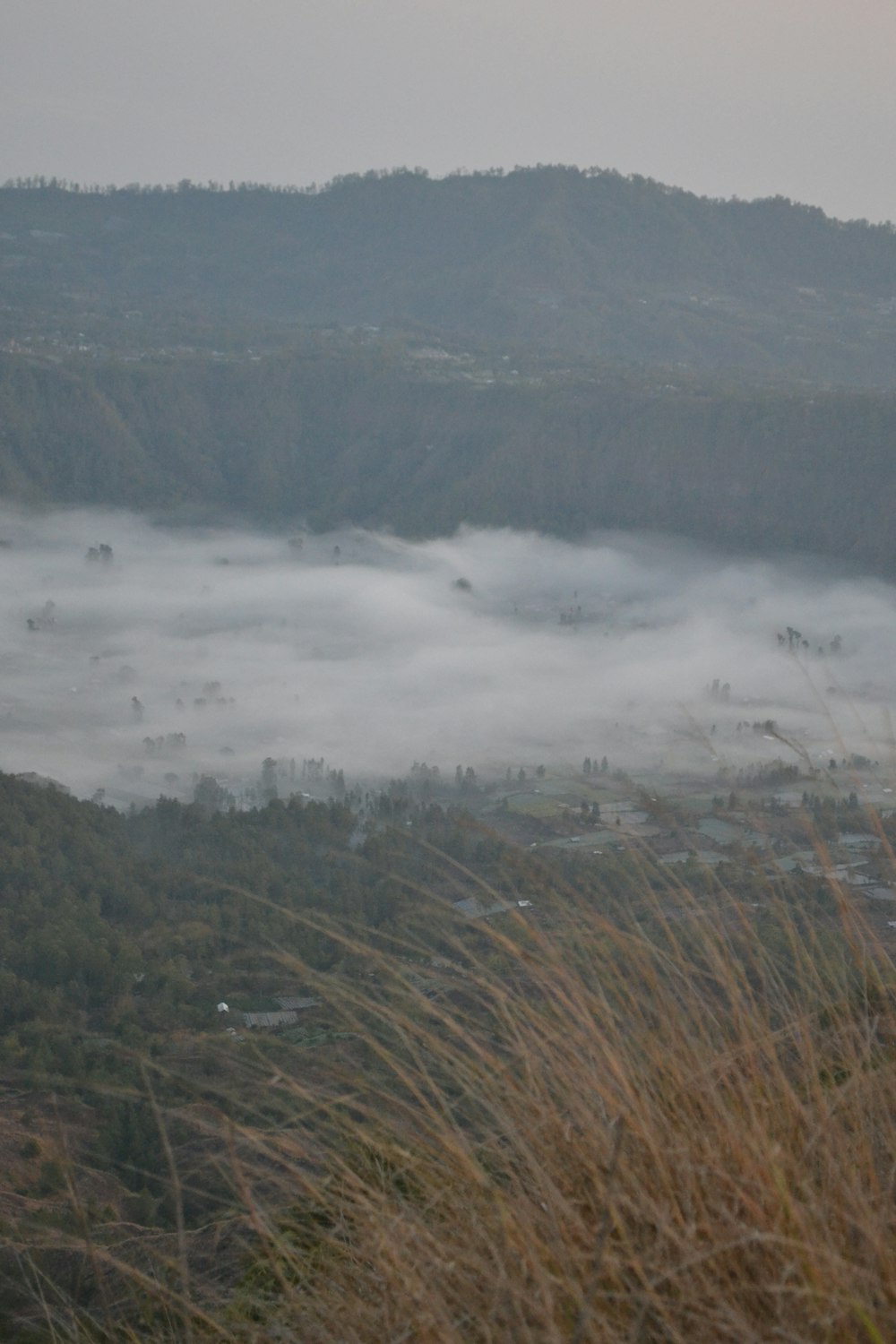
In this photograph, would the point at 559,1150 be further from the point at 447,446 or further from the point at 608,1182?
the point at 447,446

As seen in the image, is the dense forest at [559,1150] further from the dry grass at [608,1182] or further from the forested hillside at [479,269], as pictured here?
the forested hillside at [479,269]

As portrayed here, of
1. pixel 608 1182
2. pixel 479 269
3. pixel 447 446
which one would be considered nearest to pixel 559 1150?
pixel 608 1182

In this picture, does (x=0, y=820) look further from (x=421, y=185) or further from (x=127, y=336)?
(x=421, y=185)

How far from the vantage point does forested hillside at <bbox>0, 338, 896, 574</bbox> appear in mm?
75125

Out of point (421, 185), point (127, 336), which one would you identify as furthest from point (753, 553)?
point (421, 185)

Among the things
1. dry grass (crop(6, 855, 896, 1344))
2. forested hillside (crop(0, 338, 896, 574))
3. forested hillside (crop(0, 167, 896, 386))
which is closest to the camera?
dry grass (crop(6, 855, 896, 1344))

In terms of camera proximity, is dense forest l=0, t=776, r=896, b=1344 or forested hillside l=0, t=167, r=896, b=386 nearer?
dense forest l=0, t=776, r=896, b=1344

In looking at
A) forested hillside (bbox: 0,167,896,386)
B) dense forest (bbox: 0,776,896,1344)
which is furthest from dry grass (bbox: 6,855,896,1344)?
forested hillside (bbox: 0,167,896,386)

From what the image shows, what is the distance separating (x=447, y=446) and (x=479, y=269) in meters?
41.3

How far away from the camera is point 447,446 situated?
8975 cm

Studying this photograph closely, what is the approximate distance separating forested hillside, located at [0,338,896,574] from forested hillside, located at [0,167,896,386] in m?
10.1

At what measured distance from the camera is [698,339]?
116m

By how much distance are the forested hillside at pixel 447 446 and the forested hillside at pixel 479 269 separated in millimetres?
10139

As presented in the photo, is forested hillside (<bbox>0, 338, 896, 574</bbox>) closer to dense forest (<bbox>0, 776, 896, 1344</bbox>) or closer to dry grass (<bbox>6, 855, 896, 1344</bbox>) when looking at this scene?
dense forest (<bbox>0, 776, 896, 1344</bbox>)
